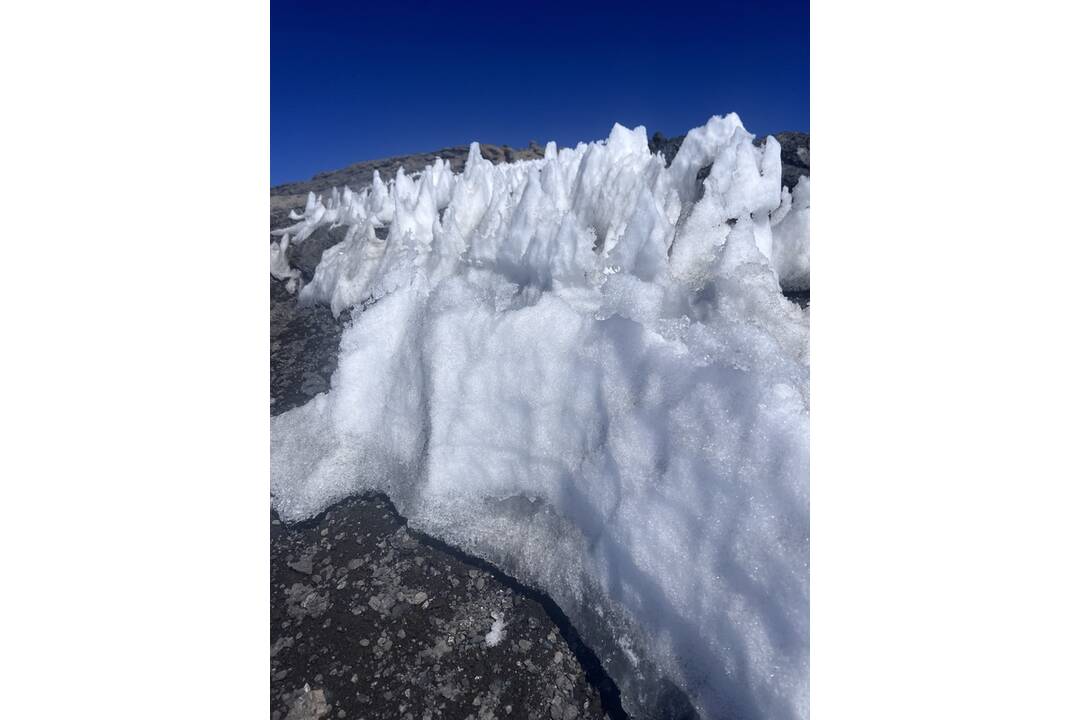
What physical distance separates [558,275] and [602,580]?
1638 millimetres

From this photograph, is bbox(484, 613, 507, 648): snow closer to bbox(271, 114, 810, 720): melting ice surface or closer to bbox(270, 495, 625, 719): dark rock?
bbox(270, 495, 625, 719): dark rock

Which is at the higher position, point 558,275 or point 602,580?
point 558,275

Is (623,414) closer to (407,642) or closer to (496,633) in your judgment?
(496,633)

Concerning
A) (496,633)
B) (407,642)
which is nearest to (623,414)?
(496,633)

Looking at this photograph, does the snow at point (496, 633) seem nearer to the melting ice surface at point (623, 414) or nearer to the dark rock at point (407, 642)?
the dark rock at point (407, 642)

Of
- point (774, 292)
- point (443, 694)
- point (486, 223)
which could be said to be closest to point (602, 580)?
point (443, 694)

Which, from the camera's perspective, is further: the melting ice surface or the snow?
the snow

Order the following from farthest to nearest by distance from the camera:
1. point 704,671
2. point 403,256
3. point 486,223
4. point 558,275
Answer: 1. point 403,256
2. point 486,223
3. point 558,275
4. point 704,671

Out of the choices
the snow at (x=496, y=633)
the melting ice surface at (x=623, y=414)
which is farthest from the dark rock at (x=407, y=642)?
the melting ice surface at (x=623, y=414)

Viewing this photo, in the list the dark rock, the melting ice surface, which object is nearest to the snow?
the dark rock

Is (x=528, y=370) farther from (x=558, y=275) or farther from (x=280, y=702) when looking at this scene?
(x=280, y=702)

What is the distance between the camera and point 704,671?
1.89 metres

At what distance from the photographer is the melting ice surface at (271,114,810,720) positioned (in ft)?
6.19

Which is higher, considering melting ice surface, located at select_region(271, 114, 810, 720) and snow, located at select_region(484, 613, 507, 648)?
melting ice surface, located at select_region(271, 114, 810, 720)
